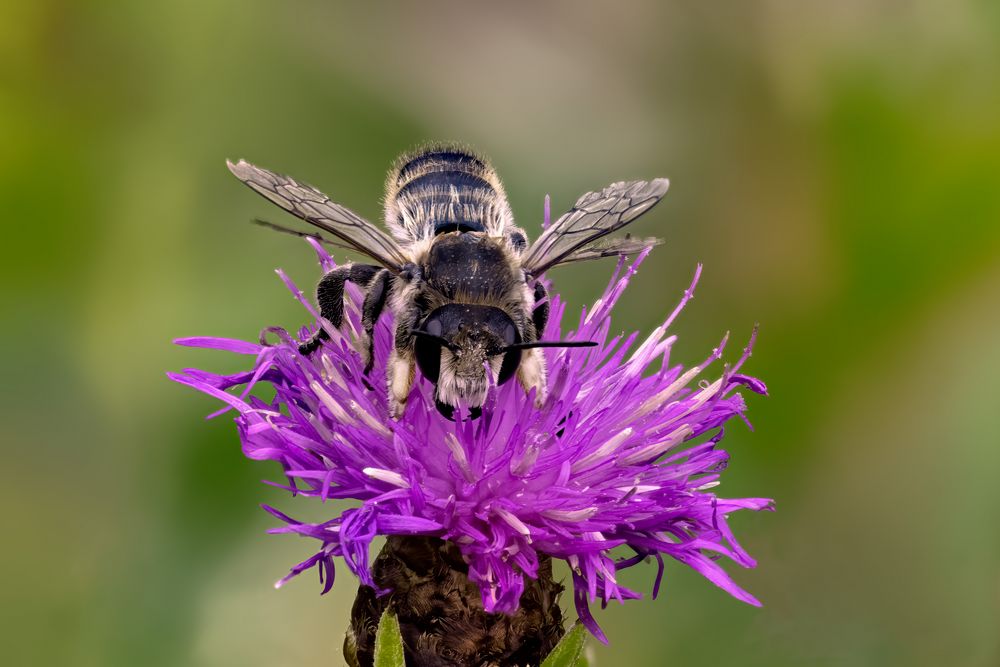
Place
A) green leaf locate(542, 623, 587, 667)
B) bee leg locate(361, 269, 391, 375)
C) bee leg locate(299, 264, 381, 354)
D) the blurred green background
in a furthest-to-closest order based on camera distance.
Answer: the blurred green background < bee leg locate(299, 264, 381, 354) < bee leg locate(361, 269, 391, 375) < green leaf locate(542, 623, 587, 667)

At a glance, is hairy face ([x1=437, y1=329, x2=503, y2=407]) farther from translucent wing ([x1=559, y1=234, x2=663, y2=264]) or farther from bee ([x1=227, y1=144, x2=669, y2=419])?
translucent wing ([x1=559, y1=234, x2=663, y2=264])

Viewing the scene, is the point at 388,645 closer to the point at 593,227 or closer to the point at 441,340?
the point at 441,340

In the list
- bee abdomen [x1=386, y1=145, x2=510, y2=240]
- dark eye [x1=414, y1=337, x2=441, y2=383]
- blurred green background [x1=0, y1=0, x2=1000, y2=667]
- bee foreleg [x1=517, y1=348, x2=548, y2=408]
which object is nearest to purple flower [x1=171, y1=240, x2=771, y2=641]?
bee foreleg [x1=517, y1=348, x2=548, y2=408]

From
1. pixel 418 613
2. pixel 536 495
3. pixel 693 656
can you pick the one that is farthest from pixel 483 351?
pixel 693 656

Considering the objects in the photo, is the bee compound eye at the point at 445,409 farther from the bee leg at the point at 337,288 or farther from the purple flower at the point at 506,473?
the bee leg at the point at 337,288

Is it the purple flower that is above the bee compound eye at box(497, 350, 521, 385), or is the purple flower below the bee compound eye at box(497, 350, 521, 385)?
below

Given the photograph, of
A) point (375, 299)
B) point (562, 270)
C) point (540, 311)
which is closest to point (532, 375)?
point (540, 311)
